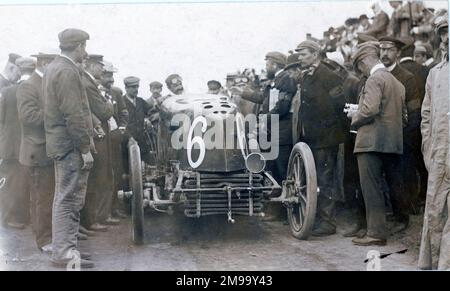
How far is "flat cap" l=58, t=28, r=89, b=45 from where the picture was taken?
5031 millimetres

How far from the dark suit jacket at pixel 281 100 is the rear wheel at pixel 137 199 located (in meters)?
1.13

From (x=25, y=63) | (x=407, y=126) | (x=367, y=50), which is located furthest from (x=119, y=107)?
(x=407, y=126)

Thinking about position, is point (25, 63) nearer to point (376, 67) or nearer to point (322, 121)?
point (322, 121)

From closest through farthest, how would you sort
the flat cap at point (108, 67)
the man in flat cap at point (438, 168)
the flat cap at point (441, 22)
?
the man in flat cap at point (438, 168)
the flat cap at point (441, 22)
the flat cap at point (108, 67)

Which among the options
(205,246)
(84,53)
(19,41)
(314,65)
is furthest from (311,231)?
(19,41)

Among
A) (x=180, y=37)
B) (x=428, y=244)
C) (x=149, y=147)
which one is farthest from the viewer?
(x=149, y=147)

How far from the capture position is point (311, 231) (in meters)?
5.35

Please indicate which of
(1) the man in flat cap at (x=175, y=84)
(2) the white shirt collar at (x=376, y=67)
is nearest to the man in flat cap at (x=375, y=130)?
(2) the white shirt collar at (x=376, y=67)

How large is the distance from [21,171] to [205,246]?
1.54 m

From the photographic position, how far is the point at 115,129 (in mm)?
5520

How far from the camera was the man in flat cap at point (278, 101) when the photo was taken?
5.55 meters

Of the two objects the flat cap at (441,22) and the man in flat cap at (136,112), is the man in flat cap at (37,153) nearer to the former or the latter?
the man in flat cap at (136,112)

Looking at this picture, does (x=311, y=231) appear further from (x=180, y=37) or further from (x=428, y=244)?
(x=180, y=37)

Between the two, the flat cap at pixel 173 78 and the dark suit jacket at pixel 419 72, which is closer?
the dark suit jacket at pixel 419 72
